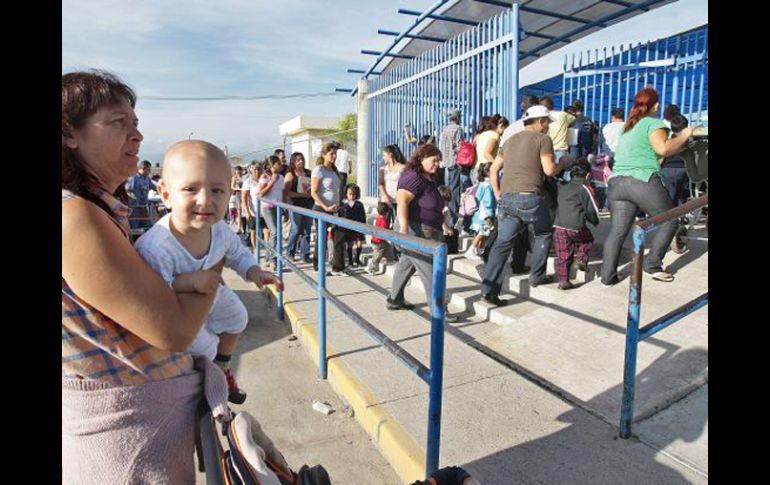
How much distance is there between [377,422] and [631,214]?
295 cm

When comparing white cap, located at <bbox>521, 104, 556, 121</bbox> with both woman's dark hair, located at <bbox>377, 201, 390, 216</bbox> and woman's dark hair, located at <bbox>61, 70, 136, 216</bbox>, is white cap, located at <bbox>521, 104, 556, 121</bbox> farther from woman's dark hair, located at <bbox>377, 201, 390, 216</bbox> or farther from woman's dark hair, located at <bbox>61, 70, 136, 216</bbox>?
woman's dark hair, located at <bbox>61, 70, 136, 216</bbox>

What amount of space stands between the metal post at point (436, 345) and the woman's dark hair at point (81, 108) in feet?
4.03

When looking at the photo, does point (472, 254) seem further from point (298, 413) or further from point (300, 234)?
point (298, 413)

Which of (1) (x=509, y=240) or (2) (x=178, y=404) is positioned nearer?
(2) (x=178, y=404)

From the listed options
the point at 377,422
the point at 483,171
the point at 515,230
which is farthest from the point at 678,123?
the point at 377,422

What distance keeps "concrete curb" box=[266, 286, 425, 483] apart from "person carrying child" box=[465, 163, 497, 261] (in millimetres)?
2527

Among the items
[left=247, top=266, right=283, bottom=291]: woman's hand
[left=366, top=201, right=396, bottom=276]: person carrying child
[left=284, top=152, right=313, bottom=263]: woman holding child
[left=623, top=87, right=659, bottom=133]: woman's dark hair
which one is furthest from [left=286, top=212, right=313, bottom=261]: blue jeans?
[left=247, top=266, right=283, bottom=291]: woman's hand

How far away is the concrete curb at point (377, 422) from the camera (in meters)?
2.48

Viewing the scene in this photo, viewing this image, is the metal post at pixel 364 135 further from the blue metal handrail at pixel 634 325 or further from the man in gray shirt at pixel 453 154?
the blue metal handrail at pixel 634 325

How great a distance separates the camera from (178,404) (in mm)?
1195

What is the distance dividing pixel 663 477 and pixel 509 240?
97.9 inches

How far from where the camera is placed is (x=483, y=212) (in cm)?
582
